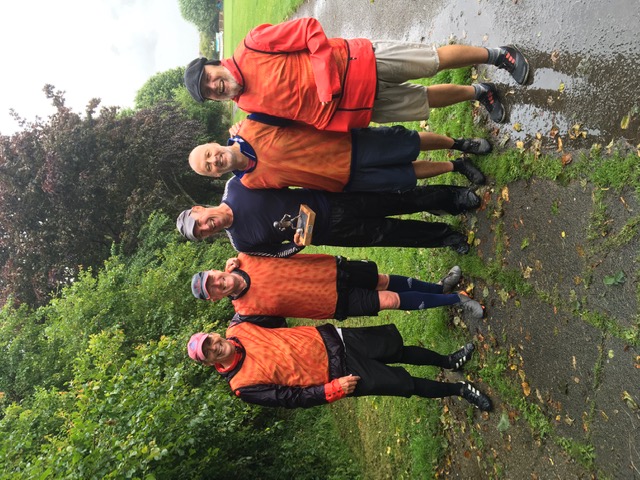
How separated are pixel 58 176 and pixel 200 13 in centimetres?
3767

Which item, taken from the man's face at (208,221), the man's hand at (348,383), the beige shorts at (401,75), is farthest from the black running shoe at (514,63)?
the man's hand at (348,383)

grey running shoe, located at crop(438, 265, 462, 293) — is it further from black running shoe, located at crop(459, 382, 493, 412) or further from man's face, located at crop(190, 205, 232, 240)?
man's face, located at crop(190, 205, 232, 240)

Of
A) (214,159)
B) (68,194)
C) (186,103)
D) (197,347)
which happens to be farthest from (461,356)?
(186,103)

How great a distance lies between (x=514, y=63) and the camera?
151 inches

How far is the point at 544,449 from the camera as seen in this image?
3.61 meters

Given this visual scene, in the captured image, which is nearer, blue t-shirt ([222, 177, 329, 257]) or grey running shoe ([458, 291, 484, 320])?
blue t-shirt ([222, 177, 329, 257])

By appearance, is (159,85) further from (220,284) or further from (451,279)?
(451,279)

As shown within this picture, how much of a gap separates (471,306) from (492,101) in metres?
1.99

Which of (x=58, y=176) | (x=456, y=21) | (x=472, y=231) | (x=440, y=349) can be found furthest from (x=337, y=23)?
(x=58, y=176)

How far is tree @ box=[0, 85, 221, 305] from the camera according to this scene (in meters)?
14.2

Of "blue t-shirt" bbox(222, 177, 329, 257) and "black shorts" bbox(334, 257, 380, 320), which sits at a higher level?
"blue t-shirt" bbox(222, 177, 329, 257)

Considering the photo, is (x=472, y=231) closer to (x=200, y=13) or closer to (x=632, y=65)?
(x=632, y=65)

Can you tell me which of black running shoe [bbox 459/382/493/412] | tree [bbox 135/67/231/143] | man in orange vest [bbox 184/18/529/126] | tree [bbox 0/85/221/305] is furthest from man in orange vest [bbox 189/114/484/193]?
tree [bbox 135/67/231/143]

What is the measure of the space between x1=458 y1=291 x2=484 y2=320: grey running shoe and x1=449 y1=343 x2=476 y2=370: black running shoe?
0.30 metres
